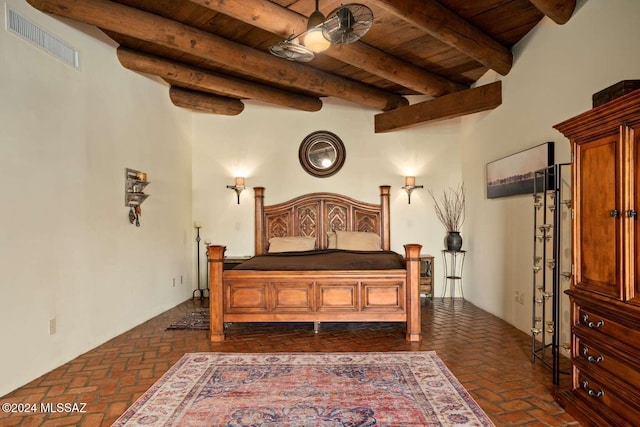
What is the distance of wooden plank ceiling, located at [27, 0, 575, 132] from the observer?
3365mm

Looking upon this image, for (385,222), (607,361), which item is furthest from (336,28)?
(385,222)

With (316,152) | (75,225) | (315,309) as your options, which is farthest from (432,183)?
(75,225)

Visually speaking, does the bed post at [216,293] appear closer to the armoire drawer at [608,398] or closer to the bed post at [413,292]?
the bed post at [413,292]

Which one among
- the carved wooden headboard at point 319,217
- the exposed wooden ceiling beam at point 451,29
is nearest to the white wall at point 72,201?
Result: the carved wooden headboard at point 319,217

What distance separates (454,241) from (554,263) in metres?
2.73


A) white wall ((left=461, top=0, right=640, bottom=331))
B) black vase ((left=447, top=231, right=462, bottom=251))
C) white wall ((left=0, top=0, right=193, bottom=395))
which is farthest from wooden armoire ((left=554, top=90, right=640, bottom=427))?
white wall ((left=0, top=0, right=193, bottom=395))

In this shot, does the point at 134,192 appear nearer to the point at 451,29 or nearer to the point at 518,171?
the point at 451,29

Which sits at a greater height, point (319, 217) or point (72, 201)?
point (72, 201)

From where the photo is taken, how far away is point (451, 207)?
6.05m

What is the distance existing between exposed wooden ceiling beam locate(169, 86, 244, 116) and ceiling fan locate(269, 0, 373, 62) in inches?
101

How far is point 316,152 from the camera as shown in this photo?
6164 mm

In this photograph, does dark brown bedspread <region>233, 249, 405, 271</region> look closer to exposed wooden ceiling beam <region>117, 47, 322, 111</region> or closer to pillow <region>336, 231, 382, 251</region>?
pillow <region>336, 231, 382, 251</region>

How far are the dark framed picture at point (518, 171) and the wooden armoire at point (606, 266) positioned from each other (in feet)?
4.03

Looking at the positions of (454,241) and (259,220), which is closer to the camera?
(454,241)
